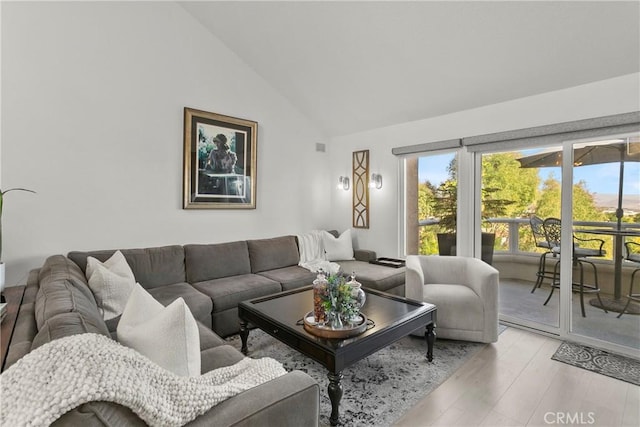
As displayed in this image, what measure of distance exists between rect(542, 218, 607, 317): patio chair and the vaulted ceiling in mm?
1310

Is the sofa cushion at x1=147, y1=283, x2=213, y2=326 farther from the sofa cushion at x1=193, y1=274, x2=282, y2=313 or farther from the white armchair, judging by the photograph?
the white armchair

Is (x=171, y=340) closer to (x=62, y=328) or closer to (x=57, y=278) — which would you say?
(x=62, y=328)

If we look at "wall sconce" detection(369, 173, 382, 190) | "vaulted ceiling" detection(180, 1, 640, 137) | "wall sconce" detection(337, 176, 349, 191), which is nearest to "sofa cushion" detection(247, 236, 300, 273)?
"wall sconce" detection(337, 176, 349, 191)

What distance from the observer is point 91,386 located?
733 mm

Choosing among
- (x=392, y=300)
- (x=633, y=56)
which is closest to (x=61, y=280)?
(x=392, y=300)

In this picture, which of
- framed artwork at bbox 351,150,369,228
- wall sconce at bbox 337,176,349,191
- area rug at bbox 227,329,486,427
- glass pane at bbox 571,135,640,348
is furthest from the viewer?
wall sconce at bbox 337,176,349,191

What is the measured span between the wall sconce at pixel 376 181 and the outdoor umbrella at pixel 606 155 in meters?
1.90

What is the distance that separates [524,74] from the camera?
2.79 metres

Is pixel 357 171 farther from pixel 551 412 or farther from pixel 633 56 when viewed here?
pixel 551 412

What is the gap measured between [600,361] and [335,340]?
2276mm

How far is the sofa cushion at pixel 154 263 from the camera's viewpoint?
2.88 meters

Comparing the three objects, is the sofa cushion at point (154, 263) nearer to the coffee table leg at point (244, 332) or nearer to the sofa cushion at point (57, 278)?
the sofa cushion at point (57, 278)

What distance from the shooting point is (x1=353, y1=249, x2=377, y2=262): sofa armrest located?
428 cm

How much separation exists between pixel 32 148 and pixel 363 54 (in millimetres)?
3139
